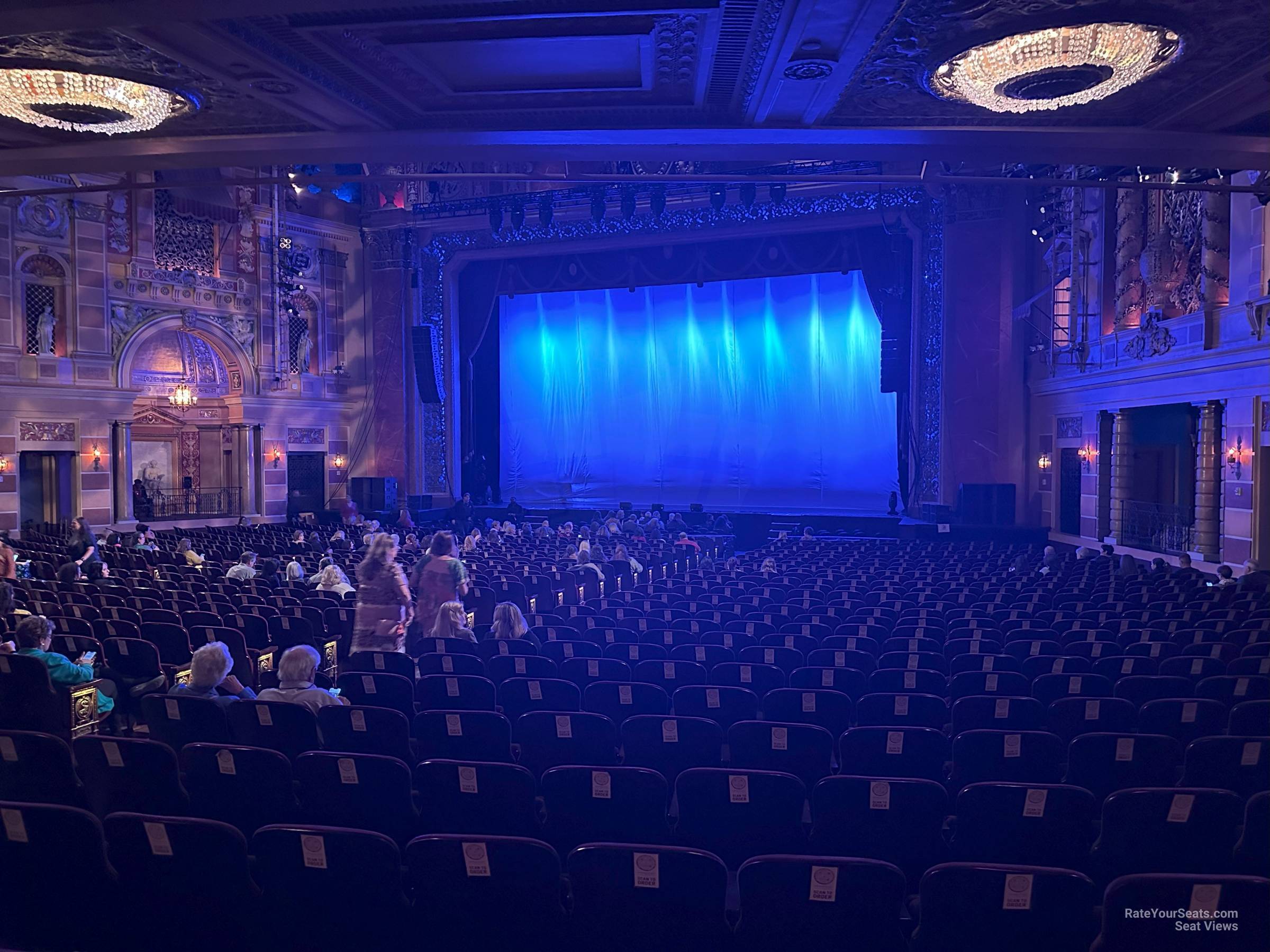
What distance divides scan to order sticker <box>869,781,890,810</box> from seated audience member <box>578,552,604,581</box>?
8.66 metres

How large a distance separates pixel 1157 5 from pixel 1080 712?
3.99 metres

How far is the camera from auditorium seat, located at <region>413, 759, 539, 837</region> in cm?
365

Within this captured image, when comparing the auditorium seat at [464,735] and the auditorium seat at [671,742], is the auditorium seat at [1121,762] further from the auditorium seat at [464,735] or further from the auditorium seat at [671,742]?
the auditorium seat at [464,735]

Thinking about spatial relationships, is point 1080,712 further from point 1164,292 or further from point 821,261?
point 821,261

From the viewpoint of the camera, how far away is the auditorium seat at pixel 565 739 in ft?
14.9

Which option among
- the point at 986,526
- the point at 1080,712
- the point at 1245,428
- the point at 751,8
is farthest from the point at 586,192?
the point at 1080,712

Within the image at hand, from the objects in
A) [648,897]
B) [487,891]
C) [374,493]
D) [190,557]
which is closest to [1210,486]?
[648,897]

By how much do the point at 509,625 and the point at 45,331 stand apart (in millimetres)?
19010

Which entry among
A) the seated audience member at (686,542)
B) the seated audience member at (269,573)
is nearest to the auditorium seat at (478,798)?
the seated audience member at (269,573)

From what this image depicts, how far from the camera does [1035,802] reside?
3.46m

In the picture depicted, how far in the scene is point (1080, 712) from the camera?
500 cm

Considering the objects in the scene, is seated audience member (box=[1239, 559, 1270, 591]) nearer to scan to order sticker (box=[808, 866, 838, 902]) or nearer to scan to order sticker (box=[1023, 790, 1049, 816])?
scan to order sticker (box=[1023, 790, 1049, 816])

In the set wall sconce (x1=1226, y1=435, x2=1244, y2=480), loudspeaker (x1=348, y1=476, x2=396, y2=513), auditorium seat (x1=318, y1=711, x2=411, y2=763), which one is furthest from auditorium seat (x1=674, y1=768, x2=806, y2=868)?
loudspeaker (x1=348, y1=476, x2=396, y2=513)

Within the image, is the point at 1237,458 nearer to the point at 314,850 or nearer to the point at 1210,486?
the point at 1210,486
